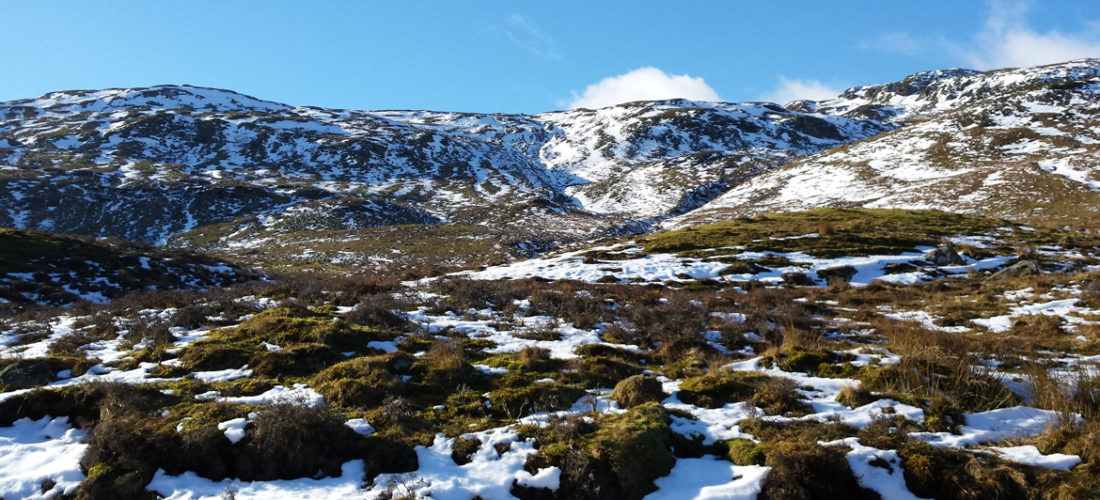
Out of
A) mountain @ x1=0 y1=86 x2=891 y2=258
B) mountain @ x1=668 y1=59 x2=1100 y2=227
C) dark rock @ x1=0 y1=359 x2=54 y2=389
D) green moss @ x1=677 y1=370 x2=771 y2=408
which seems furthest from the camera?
mountain @ x1=0 y1=86 x2=891 y2=258

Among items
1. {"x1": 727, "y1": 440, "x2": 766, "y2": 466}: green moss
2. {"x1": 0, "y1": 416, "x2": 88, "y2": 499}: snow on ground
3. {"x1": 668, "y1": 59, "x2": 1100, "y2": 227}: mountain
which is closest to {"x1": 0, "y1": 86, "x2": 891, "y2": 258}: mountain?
{"x1": 668, "y1": 59, "x2": 1100, "y2": 227}: mountain

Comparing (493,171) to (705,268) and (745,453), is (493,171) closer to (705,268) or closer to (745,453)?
(705,268)

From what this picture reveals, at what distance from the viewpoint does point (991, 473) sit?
16.7 feet

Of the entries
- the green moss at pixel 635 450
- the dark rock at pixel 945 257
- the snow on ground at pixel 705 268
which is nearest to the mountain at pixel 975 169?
the dark rock at pixel 945 257

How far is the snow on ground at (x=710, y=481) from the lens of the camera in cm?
534

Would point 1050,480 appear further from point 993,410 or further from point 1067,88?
point 1067,88

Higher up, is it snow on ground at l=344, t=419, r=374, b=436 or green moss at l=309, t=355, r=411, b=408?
green moss at l=309, t=355, r=411, b=408

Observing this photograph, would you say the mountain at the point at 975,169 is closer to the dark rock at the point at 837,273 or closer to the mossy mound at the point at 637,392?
the dark rock at the point at 837,273

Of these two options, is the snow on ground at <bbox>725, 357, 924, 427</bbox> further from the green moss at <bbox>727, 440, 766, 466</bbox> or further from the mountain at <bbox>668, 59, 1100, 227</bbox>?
the mountain at <bbox>668, 59, 1100, 227</bbox>

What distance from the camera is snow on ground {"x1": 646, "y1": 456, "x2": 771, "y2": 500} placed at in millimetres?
5340

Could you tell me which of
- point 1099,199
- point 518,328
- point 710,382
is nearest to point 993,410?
point 710,382

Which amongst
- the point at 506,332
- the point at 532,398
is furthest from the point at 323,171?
the point at 532,398

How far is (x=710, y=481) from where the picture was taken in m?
5.63

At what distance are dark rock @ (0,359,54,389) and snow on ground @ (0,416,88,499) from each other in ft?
6.26
